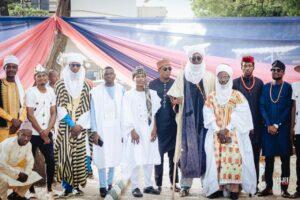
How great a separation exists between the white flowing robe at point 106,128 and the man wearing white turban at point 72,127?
6.3 inches

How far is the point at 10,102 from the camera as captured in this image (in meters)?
5.64

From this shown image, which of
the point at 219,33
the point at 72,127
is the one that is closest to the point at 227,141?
the point at 219,33

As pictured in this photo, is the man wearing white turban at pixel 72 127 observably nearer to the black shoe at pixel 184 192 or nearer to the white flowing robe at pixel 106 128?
the white flowing robe at pixel 106 128

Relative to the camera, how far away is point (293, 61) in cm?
654

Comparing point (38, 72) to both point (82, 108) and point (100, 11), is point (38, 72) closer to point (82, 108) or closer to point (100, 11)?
point (82, 108)

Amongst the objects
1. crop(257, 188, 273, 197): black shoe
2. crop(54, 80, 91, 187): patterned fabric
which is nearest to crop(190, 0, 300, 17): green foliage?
crop(257, 188, 273, 197): black shoe

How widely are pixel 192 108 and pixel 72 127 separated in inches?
66.4

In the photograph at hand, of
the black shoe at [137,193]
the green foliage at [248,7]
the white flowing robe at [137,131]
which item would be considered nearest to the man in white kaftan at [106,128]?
the white flowing robe at [137,131]

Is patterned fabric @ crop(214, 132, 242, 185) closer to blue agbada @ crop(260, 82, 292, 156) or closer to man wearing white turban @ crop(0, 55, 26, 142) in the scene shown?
blue agbada @ crop(260, 82, 292, 156)

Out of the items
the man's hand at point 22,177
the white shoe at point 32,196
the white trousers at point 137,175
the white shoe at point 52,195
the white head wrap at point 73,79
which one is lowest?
the white shoe at point 32,196

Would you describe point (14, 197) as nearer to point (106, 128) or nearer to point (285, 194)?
point (106, 128)

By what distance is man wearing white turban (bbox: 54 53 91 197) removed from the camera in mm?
5738

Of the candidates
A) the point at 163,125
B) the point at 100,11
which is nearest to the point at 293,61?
the point at 163,125

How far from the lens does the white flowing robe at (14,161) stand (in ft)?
17.5
